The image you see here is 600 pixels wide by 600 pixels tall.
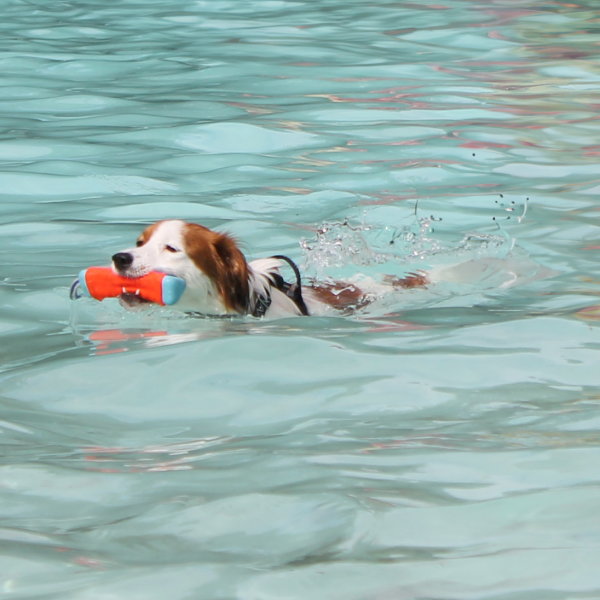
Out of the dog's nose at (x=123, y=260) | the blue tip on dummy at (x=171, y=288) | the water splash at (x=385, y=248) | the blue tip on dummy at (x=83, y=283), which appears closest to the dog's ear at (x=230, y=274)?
the blue tip on dummy at (x=171, y=288)

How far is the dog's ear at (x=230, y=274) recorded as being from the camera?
3711 millimetres

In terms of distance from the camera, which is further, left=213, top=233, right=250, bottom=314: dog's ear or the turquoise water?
left=213, top=233, right=250, bottom=314: dog's ear

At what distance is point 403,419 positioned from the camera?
2.76 metres

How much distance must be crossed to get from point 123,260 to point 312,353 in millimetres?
767

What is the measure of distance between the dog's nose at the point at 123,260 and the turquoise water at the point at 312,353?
212mm

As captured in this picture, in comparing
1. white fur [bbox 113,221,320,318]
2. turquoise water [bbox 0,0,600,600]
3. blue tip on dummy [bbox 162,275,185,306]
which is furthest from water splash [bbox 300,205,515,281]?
blue tip on dummy [bbox 162,275,185,306]

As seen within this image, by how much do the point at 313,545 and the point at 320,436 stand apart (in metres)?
0.64

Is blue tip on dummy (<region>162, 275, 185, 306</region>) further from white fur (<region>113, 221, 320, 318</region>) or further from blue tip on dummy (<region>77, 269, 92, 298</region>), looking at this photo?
blue tip on dummy (<region>77, 269, 92, 298</region>)

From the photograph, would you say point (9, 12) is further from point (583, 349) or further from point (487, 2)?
point (583, 349)

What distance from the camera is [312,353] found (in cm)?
320

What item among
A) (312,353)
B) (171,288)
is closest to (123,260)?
(171,288)

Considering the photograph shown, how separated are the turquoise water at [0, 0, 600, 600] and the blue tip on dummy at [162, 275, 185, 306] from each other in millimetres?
115

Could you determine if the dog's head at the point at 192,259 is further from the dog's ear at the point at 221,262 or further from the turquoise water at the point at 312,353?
the turquoise water at the point at 312,353

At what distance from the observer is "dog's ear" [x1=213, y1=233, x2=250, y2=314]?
3711 millimetres
